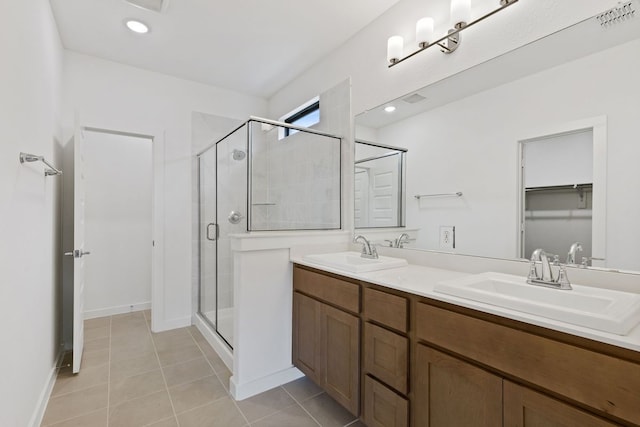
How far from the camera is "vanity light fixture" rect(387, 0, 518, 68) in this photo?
5.12ft

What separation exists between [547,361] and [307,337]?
4.44 ft

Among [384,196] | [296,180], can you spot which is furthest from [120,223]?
[384,196]

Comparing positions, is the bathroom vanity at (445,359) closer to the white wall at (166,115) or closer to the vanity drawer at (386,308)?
the vanity drawer at (386,308)

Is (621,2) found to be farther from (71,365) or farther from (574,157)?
(71,365)

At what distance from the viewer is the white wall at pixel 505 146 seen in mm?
1188

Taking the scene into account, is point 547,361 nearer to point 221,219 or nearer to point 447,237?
point 447,237

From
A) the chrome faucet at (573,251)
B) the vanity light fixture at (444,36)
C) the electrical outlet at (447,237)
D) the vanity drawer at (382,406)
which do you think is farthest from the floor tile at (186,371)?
the vanity light fixture at (444,36)

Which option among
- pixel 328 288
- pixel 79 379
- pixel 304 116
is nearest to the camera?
pixel 328 288

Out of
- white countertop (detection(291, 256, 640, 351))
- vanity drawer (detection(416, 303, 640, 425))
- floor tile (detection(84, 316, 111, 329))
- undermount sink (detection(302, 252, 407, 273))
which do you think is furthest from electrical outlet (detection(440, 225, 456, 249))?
floor tile (detection(84, 316, 111, 329))

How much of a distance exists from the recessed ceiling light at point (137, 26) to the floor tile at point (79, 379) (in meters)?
2.65

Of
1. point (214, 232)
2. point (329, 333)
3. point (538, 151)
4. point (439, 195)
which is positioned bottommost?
point (329, 333)

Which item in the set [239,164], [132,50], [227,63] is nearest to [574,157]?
[239,164]

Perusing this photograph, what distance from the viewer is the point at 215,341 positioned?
104 inches

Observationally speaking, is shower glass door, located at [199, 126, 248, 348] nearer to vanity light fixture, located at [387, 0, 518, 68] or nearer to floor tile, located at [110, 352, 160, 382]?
floor tile, located at [110, 352, 160, 382]
